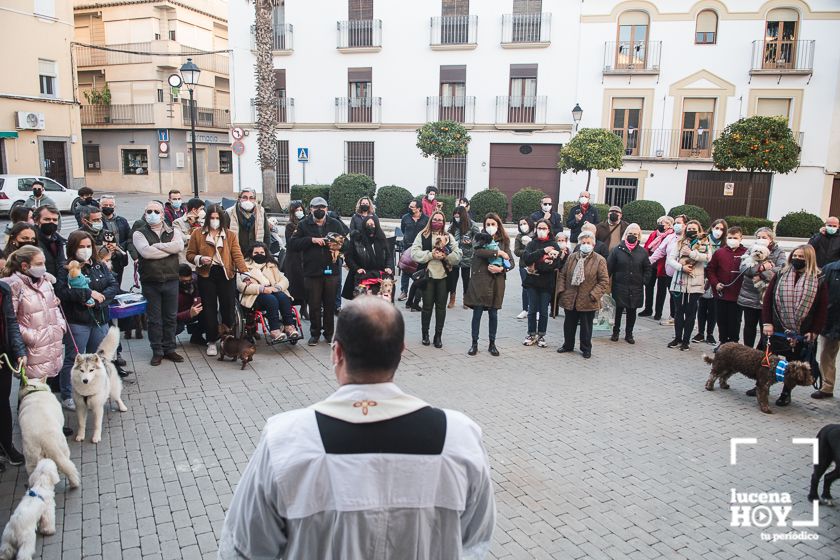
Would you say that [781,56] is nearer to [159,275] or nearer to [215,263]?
[215,263]

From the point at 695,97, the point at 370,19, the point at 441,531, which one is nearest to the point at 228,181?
the point at 370,19

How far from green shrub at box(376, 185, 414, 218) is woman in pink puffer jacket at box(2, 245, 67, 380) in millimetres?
20637

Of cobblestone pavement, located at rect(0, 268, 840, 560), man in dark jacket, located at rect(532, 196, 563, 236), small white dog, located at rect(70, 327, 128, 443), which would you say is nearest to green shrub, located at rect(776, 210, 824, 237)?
man in dark jacket, located at rect(532, 196, 563, 236)

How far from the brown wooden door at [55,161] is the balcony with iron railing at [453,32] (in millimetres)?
18922

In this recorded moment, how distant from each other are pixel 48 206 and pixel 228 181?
3706 centimetres

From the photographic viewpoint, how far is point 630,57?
28141 mm

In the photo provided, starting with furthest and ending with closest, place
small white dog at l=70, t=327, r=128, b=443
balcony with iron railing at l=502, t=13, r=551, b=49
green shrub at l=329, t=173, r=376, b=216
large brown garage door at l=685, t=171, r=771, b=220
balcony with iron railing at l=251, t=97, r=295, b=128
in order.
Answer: balcony with iron railing at l=251, t=97, r=295, b=128
balcony with iron railing at l=502, t=13, r=551, b=49
large brown garage door at l=685, t=171, r=771, b=220
green shrub at l=329, t=173, r=376, b=216
small white dog at l=70, t=327, r=128, b=443

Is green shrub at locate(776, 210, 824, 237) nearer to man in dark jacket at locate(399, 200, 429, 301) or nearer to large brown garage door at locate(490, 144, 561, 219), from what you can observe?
large brown garage door at locate(490, 144, 561, 219)

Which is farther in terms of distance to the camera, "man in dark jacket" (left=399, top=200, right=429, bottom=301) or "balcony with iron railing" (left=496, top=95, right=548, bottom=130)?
"balcony with iron railing" (left=496, top=95, right=548, bottom=130)

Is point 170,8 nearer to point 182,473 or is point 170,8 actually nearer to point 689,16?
point 689,16

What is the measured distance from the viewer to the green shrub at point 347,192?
26.2 meters

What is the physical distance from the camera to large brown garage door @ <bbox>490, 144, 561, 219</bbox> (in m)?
29.5

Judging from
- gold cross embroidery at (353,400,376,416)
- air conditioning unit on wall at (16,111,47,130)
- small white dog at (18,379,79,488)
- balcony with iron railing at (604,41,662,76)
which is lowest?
small white dog at (18,379,79,488)

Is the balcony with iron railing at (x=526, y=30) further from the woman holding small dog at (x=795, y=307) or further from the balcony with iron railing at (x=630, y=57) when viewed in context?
the woman holding small dog at (x=795, y=307)
